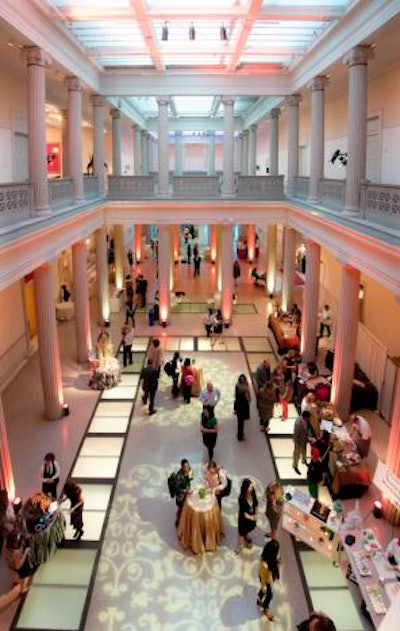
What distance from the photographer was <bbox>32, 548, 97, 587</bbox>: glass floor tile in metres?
7.81

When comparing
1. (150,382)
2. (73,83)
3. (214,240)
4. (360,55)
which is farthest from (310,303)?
(214,240)

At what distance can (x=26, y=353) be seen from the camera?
16.1 metres

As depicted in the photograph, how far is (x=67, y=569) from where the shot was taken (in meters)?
8.03

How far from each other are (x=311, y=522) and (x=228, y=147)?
43.7ft

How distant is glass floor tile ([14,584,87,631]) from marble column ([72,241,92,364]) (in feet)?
27.7

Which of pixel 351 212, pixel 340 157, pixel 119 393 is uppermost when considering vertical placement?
pixel 340 157

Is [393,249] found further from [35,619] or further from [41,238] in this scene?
[35,619]

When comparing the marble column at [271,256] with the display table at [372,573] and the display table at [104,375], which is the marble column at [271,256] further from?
the display table at [372,573]

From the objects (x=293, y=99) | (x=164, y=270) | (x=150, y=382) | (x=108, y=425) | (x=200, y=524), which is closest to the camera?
(x=200, y=524)

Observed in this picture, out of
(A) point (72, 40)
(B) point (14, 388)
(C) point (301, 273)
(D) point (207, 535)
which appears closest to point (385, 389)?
(D) point (207, 535)

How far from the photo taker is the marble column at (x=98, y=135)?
1772 centimetres

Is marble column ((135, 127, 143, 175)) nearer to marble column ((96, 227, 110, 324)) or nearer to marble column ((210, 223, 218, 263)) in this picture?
marble column ((210, 223, 218, 263))

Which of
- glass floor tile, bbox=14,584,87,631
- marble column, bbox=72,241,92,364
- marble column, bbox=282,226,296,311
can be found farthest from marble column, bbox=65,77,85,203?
glass floor tile, bbox=14,584,87,631

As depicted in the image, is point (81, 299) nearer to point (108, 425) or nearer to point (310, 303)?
point (108, 425)
